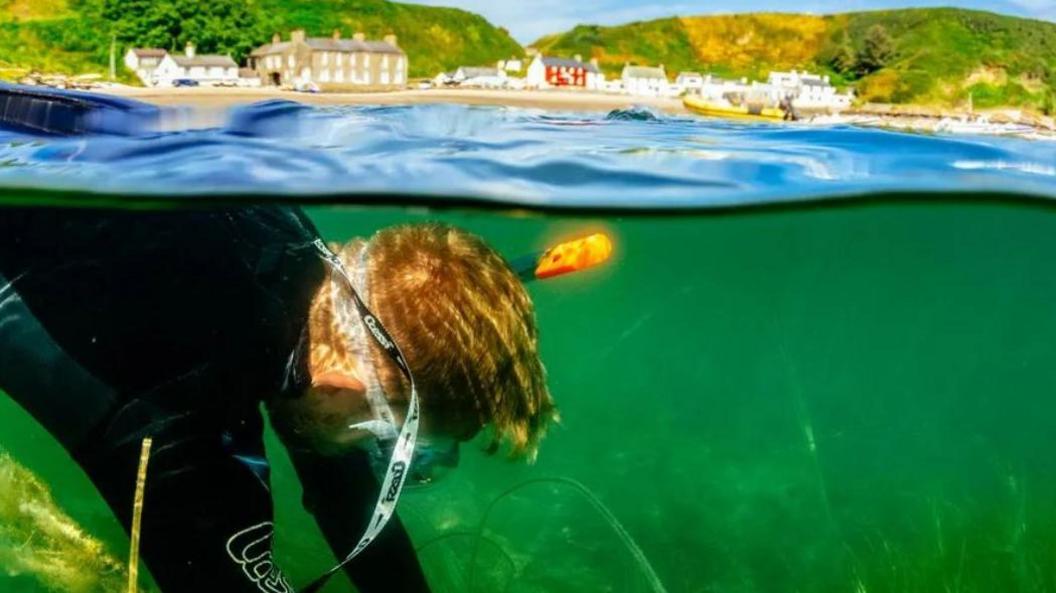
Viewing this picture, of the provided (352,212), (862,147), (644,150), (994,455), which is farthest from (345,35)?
(994,455)

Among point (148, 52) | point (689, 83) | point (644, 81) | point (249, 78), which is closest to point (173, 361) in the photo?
point (249, 78)

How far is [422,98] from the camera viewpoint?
6.52m

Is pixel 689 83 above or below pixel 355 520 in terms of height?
above

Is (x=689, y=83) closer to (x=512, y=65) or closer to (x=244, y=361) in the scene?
(x=512, y=65)

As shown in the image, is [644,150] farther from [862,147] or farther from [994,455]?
[994,455]

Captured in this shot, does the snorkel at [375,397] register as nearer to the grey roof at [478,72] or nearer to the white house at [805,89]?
the grey roof at [478,72]

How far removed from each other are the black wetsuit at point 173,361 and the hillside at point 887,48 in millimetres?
4024

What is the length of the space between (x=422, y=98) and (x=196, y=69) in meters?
Result: 1.57

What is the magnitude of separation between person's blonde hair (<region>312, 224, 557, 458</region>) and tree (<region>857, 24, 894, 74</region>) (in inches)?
166

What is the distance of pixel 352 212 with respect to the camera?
22.3ft

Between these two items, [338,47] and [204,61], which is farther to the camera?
[338,47]

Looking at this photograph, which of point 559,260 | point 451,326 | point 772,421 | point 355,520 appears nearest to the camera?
point 451,326

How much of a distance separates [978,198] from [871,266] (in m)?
1.59

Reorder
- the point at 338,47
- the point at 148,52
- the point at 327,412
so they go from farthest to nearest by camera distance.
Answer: the point at 338,47 < the point at 148,52 < the point at 327,412
